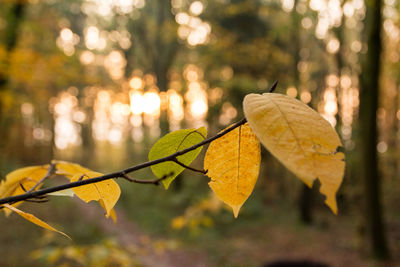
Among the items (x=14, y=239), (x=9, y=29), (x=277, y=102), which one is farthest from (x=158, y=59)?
(x=277, y=102)

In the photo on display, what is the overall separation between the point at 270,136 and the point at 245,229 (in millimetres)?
9425

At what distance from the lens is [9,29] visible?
5957mm

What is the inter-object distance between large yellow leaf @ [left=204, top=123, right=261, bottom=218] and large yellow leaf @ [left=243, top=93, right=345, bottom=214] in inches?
4.1

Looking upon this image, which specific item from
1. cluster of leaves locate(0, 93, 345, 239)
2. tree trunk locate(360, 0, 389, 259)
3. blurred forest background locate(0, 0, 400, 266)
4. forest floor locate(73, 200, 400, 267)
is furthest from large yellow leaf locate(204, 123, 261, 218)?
tree trunk locate(360, 0, 389, 259)

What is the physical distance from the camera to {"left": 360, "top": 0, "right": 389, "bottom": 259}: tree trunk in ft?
17.4

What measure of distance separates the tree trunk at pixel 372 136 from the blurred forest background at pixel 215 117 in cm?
2

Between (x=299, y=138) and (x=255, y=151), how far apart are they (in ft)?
0.47

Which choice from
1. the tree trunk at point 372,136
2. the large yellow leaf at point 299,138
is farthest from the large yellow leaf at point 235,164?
the tree trunk at point 372,136

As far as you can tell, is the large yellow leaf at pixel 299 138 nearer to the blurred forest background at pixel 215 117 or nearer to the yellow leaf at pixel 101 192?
the yellow leaf at pixel 101 192

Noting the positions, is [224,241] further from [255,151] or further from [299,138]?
[299,138]

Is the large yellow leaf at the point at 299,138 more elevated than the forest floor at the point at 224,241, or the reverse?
the large yellow leaf at the point at 299,138

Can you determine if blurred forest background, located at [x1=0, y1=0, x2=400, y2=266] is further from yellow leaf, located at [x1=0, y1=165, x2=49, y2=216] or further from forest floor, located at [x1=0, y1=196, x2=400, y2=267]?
yellow leaf, located at [x1=0, y1=165, x2=49, y2=216]

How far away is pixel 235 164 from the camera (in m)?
0.48

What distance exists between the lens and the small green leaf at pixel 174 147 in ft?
1.59
